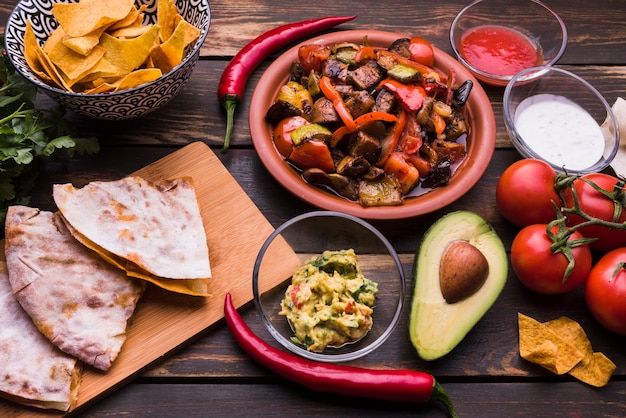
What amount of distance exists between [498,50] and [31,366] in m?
2.74

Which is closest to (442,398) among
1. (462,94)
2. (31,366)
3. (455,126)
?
(455,126)

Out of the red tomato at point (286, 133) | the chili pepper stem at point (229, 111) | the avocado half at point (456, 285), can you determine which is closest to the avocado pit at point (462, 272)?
the avocado half at point (456, 285)

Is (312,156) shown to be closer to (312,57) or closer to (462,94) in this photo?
(312,57)

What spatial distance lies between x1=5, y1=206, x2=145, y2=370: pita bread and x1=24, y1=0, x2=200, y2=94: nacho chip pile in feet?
1.99

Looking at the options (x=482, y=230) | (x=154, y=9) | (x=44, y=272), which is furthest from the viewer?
(x=154, y=9)

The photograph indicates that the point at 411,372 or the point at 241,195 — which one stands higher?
the point at 241,195

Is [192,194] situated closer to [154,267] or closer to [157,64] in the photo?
[154,267]

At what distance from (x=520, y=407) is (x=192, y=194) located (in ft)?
5.24

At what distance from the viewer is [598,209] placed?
2.74m

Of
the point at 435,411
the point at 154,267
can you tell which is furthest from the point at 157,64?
the point at 435,411

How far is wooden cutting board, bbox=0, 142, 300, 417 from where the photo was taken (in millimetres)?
2457

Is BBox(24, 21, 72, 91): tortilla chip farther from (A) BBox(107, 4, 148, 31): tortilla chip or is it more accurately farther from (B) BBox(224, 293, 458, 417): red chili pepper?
(B) BBox(224, 293, 458, 417): red chili pepper

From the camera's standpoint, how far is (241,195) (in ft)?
9.63

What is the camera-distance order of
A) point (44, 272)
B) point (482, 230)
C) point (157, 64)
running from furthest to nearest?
point (157, 64) < point (482, 230) < point (44, 272)
